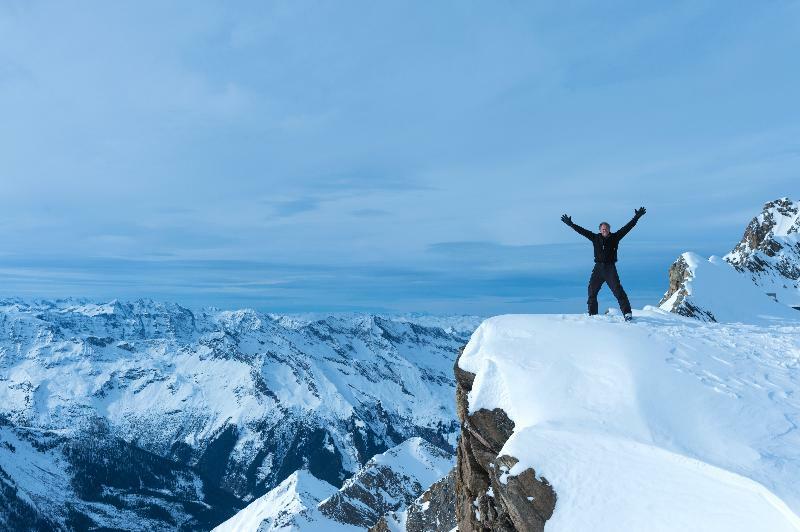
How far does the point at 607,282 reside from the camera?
21.7m

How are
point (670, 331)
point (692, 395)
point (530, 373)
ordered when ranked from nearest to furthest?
1. point (692, 395)
2. point (530, 373)
3. point (670, 331)

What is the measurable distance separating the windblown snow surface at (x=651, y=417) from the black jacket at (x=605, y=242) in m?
2.63

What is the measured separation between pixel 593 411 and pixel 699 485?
11.4ft

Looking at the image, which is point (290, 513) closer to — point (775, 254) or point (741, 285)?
point (741, 285)

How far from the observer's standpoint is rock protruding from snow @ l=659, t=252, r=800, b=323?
187 ft

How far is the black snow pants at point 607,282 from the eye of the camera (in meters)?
21.1

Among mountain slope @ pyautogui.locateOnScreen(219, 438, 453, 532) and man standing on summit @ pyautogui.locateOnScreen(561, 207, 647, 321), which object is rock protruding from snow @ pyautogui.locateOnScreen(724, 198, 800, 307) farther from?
mountain slope @ pyautogui.locateOnScreen(219, 438, 453, 532)

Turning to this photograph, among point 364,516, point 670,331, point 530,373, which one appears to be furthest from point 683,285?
point 364,516

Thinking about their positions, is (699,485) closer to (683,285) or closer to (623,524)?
(623,524)

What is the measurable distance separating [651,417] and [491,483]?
4.47m

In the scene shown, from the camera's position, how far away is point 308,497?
17400 centimetres

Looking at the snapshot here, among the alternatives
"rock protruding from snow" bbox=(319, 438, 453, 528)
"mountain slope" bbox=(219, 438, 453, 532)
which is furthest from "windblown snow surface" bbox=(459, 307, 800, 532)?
"rock protruding from snow" bbox=(319, 438, 453, 528)

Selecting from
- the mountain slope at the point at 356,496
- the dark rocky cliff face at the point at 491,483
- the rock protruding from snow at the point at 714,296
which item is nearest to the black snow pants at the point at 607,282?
the dark rocky cliff face at the point at 491,483

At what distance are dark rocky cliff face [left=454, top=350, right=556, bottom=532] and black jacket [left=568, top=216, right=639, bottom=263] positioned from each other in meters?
6.73
